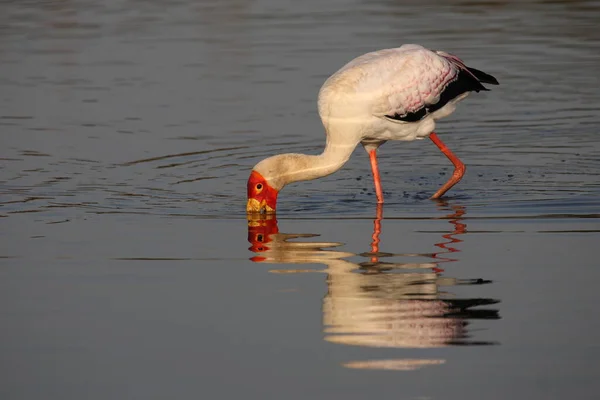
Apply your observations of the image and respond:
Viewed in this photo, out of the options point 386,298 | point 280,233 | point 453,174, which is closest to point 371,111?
point 453,174

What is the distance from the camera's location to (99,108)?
14.6 metres

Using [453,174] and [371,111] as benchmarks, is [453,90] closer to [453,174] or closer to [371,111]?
[453,174]

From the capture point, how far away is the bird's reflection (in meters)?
6.64

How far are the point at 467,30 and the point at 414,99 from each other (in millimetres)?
9224

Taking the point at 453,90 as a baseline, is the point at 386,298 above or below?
below

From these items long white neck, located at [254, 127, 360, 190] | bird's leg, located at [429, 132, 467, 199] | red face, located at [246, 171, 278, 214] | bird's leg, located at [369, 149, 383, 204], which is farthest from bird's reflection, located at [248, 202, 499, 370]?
bird's leg, located at [429, 132, 467, 199]

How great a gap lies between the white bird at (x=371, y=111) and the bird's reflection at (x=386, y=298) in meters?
1.09

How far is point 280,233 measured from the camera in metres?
9.42

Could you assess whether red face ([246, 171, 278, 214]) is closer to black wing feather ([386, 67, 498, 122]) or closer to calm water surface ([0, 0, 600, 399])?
calm water surface ([0, 0, 600, 399])

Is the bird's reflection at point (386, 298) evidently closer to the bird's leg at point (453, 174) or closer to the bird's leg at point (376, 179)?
the bird's leg at point (376, 179)

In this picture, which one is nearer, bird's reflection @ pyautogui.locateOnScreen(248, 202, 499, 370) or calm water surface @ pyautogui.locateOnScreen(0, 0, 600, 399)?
calm water surface @ pyautogui.locateOnScreen(0, 0, 600, 399)

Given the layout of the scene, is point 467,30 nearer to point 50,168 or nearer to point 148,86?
point 148,86

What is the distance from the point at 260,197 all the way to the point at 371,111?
1.13 meters

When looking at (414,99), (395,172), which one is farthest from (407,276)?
(395,172)
